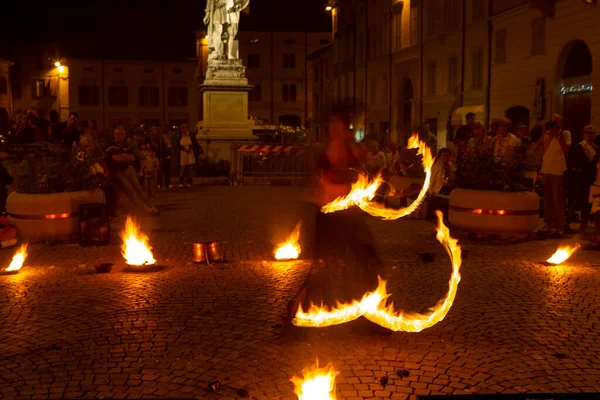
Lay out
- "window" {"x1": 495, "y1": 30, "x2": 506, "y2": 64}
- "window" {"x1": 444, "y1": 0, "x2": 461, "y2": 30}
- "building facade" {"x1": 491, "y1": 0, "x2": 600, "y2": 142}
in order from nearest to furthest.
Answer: "building facade" {"x1": 491, "y1": 0, "x2": 600, "y2": 142} < "window" {"x1": 495, "y1": 30, "x2": 506, "y2": 64} < "window" {"x1": 444, "y1": 0, "x2": 461, "y2": 30}

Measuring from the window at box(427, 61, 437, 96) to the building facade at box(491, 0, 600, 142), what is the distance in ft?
28.5

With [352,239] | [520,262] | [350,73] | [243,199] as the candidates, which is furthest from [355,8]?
[352,239]

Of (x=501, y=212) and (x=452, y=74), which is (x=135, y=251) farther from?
(x=452, y=74)

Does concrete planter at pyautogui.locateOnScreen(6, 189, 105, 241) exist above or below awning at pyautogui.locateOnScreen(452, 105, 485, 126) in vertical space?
below

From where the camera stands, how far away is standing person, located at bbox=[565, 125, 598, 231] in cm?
1421

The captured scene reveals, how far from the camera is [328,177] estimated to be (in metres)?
6.75

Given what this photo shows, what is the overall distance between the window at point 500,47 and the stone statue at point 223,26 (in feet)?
39.9

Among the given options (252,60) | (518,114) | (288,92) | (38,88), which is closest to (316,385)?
(518,114)

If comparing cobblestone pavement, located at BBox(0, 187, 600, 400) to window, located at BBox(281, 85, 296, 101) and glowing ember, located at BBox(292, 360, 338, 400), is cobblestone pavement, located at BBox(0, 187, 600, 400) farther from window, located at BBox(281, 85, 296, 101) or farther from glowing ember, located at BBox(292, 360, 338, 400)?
window, located at BBox(281, 85, 296, 101)

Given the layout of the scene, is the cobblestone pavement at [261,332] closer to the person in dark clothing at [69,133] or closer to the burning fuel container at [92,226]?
the burning fuel container at [92,226]

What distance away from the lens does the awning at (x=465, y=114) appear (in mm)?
34438

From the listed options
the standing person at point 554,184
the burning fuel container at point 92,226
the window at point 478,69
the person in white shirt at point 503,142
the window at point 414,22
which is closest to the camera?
the burning fuel container at point 92,226

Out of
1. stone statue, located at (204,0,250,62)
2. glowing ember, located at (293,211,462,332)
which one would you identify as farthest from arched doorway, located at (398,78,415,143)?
glowing ember, located at (293,211,462,332)

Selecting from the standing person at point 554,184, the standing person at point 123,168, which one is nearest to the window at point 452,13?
the standing person at point 554,184
